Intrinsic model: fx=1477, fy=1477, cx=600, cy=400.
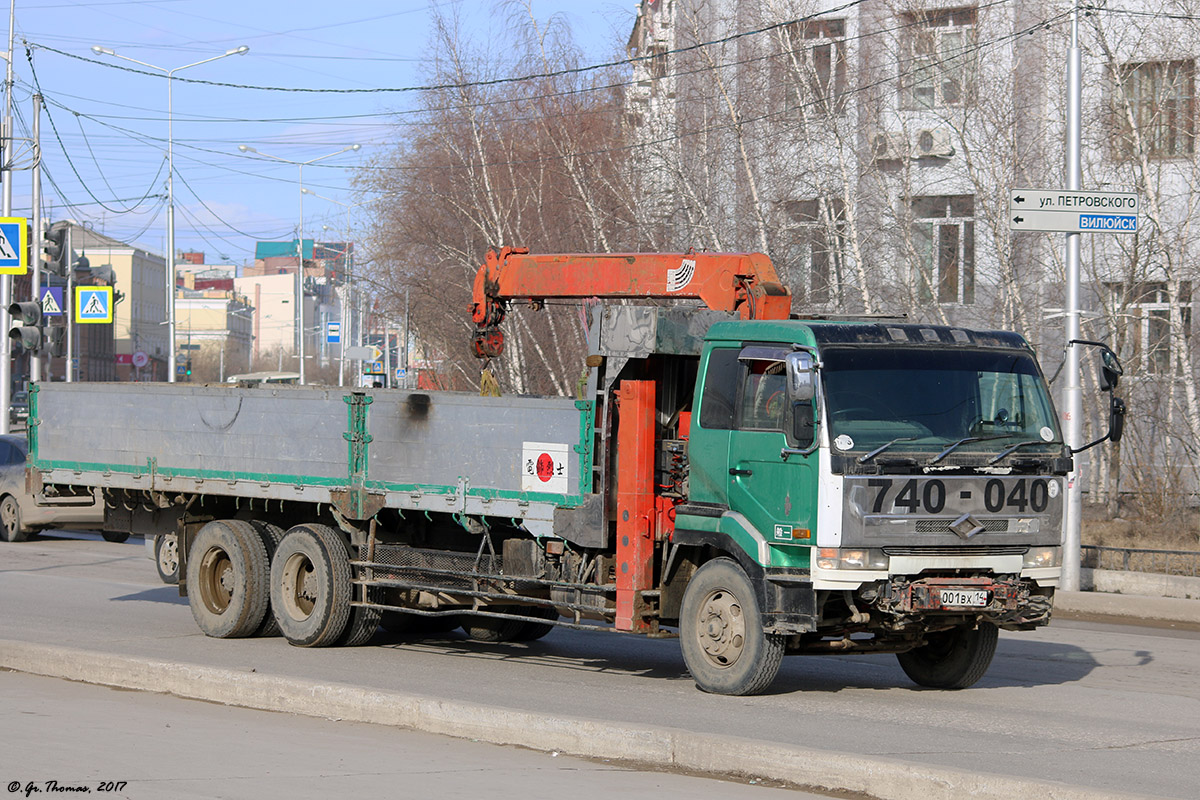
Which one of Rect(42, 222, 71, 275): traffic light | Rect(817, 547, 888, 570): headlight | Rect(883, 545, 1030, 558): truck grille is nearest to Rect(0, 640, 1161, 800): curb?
Rect(817, 547, 888, 570): headlight

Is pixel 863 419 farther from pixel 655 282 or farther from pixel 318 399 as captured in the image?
pixel 318 399

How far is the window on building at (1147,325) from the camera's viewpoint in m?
22.3

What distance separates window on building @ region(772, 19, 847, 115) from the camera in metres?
23.3

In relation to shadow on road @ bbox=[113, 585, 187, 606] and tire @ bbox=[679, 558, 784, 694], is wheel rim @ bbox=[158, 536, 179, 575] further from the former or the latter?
tire @ bbox=[679, 558, 784, 694]

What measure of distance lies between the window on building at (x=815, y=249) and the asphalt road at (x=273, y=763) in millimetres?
16157

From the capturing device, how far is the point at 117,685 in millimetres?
10211

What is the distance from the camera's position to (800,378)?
9000 mm

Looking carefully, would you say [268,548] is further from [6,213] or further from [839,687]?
[6,213]

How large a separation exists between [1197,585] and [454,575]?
902 centimetres

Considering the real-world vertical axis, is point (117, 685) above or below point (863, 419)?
below

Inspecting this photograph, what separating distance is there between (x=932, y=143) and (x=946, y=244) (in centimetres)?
168

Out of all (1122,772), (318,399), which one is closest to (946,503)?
(1122,772)

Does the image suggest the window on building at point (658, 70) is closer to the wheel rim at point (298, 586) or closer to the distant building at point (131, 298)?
the wheel rim at point (298, 586)

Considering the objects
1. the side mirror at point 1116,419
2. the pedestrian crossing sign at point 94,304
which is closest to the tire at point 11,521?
the pedestrian crossing sign at point 94,304
